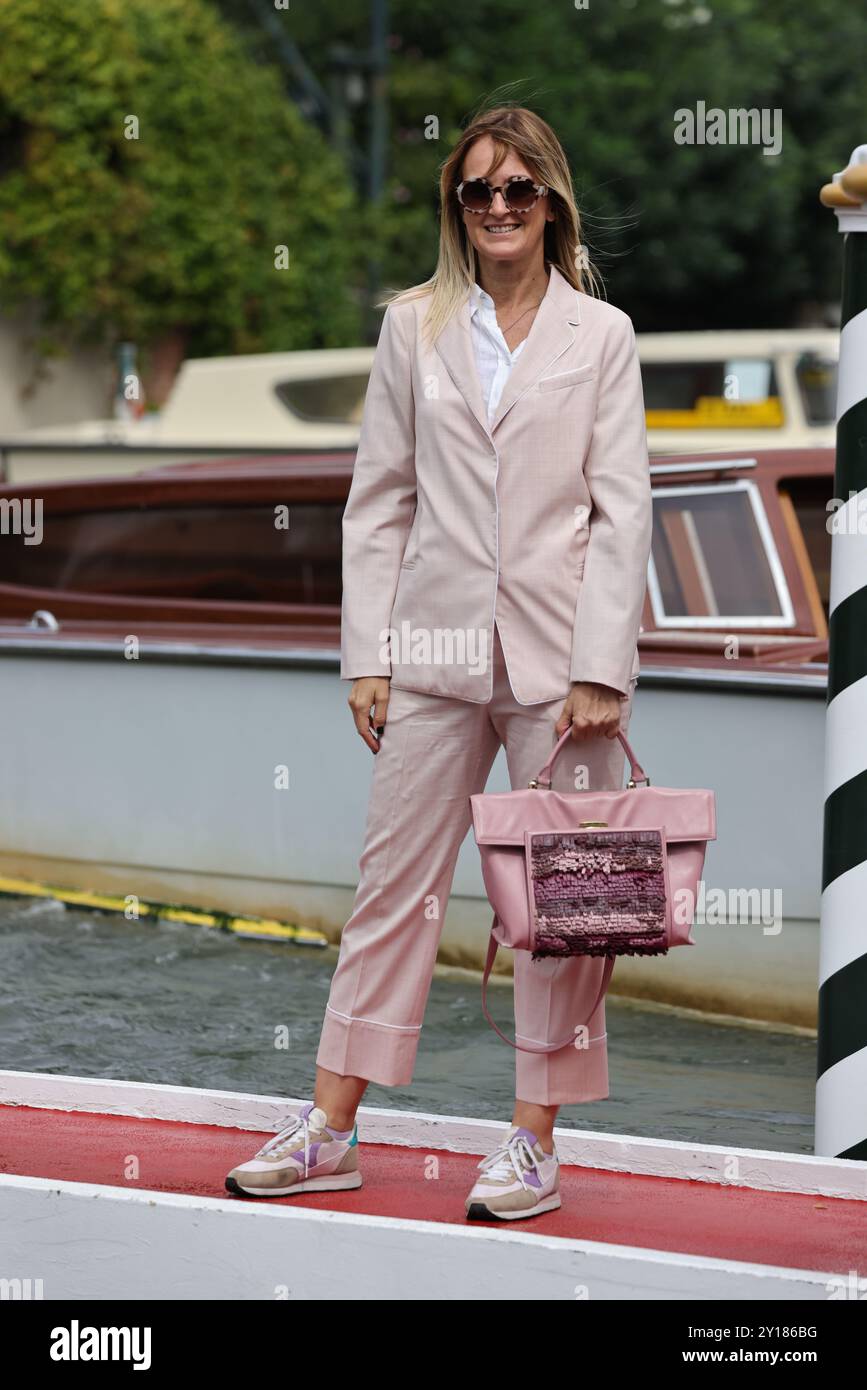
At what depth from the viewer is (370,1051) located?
11.1ft

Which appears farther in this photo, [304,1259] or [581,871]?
[581,871]

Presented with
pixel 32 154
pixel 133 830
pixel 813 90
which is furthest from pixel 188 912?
pixel 813 90

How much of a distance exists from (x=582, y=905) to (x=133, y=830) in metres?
3.75

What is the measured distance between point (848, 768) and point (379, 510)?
41.1 inches

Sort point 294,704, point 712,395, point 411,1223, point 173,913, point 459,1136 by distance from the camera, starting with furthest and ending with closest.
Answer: point 712,395 < point 173,913 < point 294,704 < point 459,1136 < point 411,1223

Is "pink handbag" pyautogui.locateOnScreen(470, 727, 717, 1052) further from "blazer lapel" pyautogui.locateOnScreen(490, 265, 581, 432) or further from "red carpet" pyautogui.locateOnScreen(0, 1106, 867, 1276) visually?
"blazer lapel" pyautogui.locateOnScreen(490, 265, 581, 432)

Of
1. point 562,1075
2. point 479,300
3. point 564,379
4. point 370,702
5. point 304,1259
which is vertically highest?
point 479,300

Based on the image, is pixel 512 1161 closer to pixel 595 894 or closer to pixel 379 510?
pixel 595 894

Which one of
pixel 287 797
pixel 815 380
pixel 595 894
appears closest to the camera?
pixel 595 894

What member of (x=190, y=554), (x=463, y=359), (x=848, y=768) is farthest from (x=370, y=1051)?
(x=190, y=554)

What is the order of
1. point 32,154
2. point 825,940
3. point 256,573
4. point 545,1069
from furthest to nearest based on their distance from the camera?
point 32,154
point 256,573
point 825,940
point 545,1069

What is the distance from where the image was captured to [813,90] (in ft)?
97.8

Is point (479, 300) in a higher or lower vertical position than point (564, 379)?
higher
